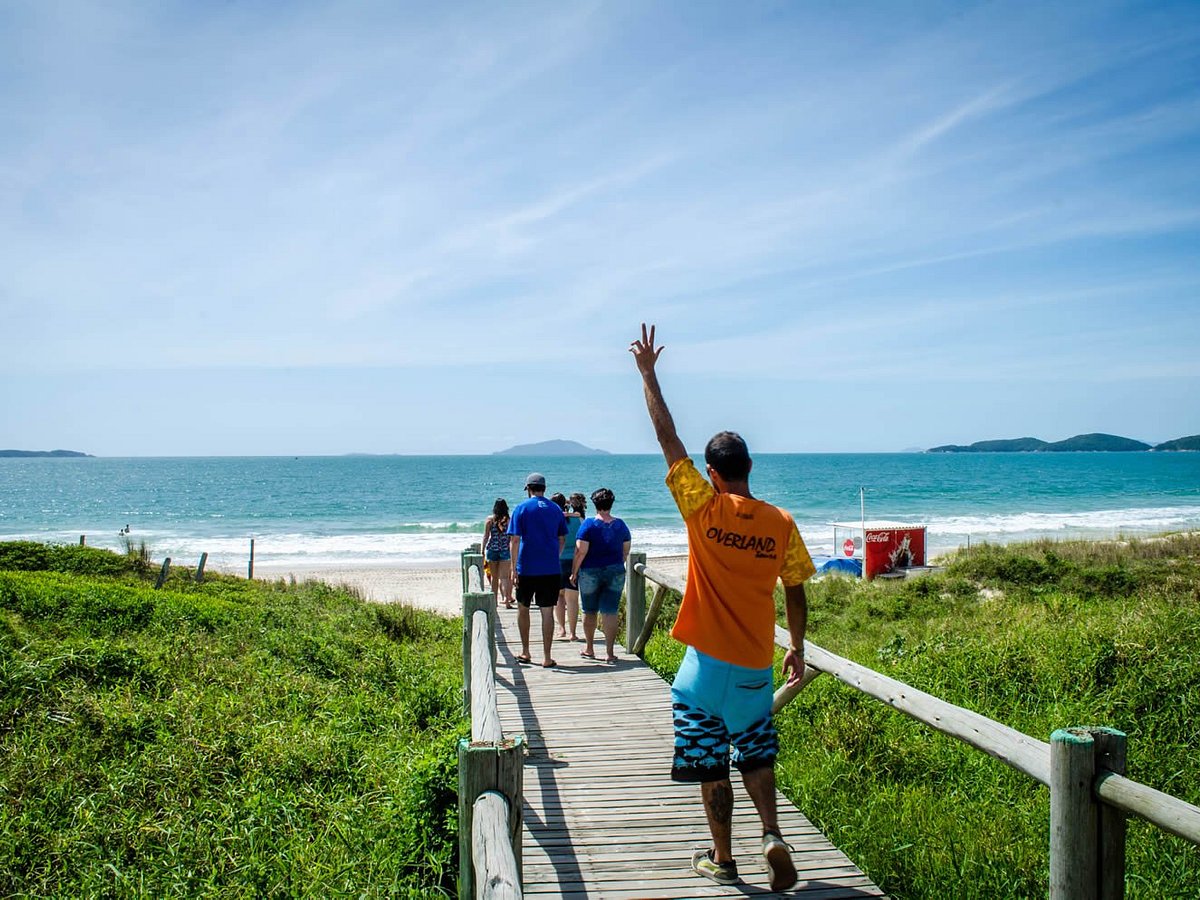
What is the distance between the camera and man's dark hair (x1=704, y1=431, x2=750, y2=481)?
12.0 ft

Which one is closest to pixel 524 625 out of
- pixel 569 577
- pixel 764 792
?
pixel 569 577

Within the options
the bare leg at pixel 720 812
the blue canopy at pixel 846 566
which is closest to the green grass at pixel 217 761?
the bare leg at pixel 720 812

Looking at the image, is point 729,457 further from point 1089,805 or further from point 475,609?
point 475,609

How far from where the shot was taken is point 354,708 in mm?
7766

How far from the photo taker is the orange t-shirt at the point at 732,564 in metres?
3.54

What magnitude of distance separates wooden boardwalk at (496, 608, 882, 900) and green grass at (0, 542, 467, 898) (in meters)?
0.59

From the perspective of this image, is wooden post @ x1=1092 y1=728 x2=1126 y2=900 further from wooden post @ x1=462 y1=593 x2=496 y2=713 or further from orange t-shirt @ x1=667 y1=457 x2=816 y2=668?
wooden post @ x1=462 y1=593 x2=496 y2=713

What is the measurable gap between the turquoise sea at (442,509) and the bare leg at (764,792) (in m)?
35.0

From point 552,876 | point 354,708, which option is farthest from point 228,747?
point 552,876

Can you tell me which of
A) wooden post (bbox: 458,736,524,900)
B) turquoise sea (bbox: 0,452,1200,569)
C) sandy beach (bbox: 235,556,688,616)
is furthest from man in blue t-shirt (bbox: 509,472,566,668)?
turquoise sea (bbox: 0,452,1200,569)

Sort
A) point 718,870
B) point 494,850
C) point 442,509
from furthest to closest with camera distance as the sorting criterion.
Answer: point 442,509 → point 718,870 → point 494,850

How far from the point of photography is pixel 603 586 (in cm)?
852

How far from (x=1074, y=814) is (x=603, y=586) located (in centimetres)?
572

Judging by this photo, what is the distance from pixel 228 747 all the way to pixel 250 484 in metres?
101
